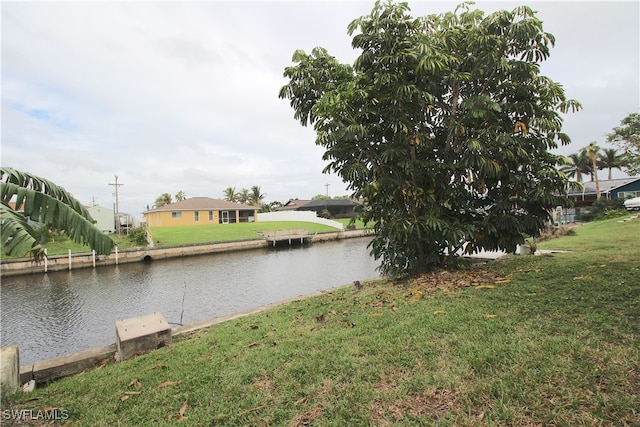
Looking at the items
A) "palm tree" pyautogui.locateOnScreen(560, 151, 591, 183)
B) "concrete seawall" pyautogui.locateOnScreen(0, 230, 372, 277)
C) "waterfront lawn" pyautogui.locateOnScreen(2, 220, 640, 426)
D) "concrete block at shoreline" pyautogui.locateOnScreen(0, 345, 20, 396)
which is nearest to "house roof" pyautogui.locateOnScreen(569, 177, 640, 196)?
"palm tree" pyautogui.locateOnScreen(560, 151, 591, 183)

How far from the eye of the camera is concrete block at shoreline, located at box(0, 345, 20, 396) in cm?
338

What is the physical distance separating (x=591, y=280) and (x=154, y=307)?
38.1 ft

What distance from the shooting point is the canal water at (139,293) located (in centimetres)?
875

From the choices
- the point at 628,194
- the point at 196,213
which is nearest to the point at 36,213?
the point at 196,213

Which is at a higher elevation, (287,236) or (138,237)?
(138,237)

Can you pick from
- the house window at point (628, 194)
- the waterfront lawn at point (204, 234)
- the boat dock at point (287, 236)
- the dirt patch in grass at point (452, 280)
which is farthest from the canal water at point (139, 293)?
the house window at point (628, 194)

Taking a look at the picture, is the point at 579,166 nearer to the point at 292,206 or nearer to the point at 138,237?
the point at 292,206

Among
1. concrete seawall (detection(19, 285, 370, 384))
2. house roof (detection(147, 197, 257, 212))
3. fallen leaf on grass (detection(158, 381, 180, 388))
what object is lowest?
concrete seawall (detection(19, 285, 370, 384))

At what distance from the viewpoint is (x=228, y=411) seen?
8.70 ft

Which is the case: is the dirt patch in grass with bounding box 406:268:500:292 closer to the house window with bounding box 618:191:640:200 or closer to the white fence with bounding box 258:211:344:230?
the white fence with bounding box 258:211:344:230

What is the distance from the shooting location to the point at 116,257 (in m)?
20.9

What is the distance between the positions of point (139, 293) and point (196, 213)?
25461 mm

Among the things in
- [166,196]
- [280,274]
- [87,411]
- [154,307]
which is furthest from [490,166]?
[166,196]

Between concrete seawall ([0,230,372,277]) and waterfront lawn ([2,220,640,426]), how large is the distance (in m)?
10.5
